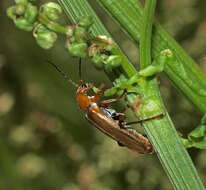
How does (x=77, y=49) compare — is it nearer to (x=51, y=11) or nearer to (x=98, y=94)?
(x=51, y=11)

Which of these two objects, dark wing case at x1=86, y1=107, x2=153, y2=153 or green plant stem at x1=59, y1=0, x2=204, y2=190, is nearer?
green plant stem at x1=59, y1=0, x2=204, y2=190

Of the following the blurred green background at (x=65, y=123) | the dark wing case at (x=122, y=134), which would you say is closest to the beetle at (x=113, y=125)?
the dark wing case at (x=122, y=134)

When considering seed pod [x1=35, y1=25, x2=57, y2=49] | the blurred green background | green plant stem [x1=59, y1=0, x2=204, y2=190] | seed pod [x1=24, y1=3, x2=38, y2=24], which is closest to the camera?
seed pod [x1=24, y1=3, x2=38, y2=24]

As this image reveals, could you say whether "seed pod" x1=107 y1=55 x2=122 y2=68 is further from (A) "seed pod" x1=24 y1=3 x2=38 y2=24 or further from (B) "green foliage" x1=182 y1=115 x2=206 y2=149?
(B) "green foliage" x1=182 y1=115 x2=206 y2=149

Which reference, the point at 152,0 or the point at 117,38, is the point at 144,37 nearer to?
the point at 152,0

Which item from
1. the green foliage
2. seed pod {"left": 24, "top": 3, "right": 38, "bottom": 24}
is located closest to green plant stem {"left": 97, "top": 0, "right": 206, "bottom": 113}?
the green foliage

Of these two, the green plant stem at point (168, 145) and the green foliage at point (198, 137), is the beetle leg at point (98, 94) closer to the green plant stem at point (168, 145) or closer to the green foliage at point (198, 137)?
the green plant stem at point (168, 145)
